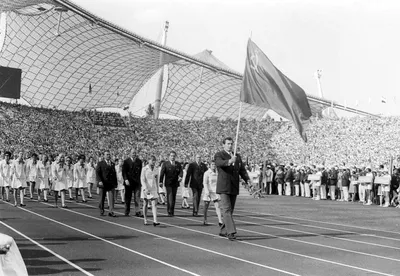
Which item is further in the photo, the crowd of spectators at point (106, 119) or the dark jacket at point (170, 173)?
the crowd of spectators at point (106, 119)

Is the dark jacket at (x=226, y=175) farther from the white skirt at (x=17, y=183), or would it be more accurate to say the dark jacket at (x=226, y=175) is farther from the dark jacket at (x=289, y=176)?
the dark jacket at (x=289, y=176)

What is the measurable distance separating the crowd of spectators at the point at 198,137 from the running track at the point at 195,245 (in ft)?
86.9

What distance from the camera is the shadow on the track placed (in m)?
7.73

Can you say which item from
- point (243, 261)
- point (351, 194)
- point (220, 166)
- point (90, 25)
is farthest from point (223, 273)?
point (90, 25)

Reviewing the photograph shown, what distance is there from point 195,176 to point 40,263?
10.2 meters

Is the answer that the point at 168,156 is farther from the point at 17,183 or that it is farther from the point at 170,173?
the point at 170,173

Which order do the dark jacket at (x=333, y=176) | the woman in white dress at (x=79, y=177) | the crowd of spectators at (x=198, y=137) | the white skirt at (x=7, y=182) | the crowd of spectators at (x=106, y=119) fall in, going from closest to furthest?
the white skirt at (x=7, y=182) → the woman in white dress at (x=79, y=177) → the dark jacket at (x=333, y=176) → the crowd of spectators at (x=198, y=137) → the crowd of spectators at (x=106, y=119)

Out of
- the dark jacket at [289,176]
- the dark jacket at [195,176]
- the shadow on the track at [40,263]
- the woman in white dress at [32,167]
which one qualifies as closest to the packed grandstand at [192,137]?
the dark jacket at [289,176]

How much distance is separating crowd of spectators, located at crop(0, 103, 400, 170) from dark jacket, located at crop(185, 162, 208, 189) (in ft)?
77.5

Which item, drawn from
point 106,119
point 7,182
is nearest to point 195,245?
point 7,182

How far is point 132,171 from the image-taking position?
57.0 ft

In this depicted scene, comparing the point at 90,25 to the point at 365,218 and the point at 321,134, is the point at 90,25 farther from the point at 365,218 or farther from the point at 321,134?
the point at 365,218

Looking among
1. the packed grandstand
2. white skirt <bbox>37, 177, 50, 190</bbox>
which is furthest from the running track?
the packed grandstand

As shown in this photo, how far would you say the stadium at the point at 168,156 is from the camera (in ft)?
31.0
